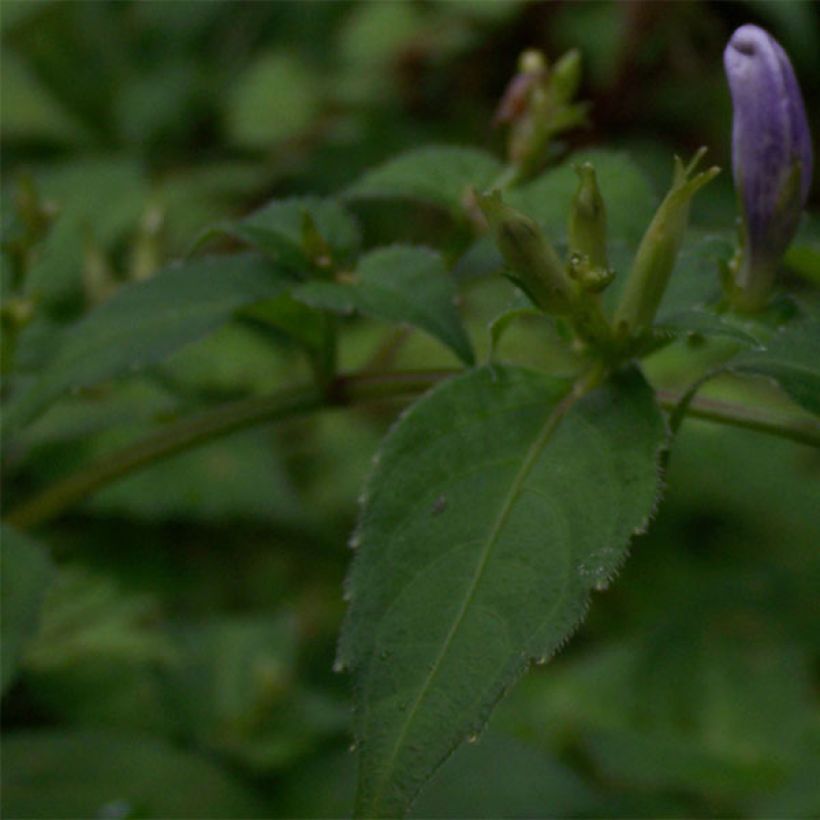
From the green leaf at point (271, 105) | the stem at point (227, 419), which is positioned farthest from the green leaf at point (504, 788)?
the green leaf at point (271, 105)

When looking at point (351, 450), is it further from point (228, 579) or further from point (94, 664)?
point (94, 664)

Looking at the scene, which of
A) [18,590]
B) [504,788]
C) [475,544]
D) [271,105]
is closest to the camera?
[475,544]

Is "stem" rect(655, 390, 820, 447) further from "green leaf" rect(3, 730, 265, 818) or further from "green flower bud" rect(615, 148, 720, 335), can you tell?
"green leaf" rect(3, 730, 265, 818)

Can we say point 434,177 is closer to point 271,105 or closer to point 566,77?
point 566,77

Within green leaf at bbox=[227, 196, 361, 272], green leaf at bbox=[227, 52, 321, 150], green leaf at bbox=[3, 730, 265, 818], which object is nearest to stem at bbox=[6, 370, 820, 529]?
Answer: green leaf at bbox=[227, 196, 361, 272]

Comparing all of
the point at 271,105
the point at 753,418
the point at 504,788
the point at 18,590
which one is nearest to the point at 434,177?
the point at 753,418

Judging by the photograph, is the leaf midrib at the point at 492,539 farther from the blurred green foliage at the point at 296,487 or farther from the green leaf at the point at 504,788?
the green leaf at the point at 504,788
